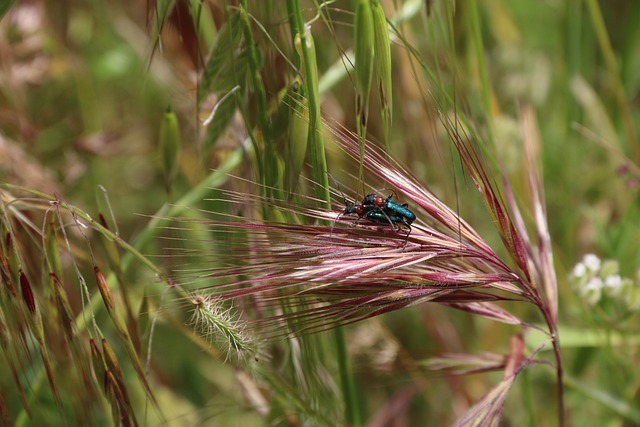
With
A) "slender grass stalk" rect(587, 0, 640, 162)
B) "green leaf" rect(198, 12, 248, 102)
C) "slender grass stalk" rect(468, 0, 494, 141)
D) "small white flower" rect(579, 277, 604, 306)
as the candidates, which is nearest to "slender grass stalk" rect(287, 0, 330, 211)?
"green leaf" rect(198, 12, 248, 102)

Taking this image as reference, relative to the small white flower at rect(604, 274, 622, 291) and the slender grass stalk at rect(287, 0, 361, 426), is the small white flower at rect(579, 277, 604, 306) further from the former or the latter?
the slender grass stalk at rect(287, 0, 361, 426)

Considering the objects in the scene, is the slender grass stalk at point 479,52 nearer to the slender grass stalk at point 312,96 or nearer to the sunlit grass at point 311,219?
the sunlit grass at point 311,219

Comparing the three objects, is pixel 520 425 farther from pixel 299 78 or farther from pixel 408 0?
pixel 299 78

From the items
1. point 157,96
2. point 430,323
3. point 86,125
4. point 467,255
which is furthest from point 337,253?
point 157,96

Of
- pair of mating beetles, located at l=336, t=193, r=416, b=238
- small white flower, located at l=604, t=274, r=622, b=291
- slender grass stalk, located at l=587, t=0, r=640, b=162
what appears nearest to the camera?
pair of mating beetles, located at l=336, t=193, r=416, b=238

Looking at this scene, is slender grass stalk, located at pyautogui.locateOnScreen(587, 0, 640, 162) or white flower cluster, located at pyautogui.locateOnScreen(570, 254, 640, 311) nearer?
white flower cluster, located at pyautogui.locateOnScreen(570, 254, 640, 311)

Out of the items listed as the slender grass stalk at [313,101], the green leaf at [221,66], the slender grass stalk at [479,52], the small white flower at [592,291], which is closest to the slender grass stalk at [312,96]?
the slender grass stalk at [313,101]
